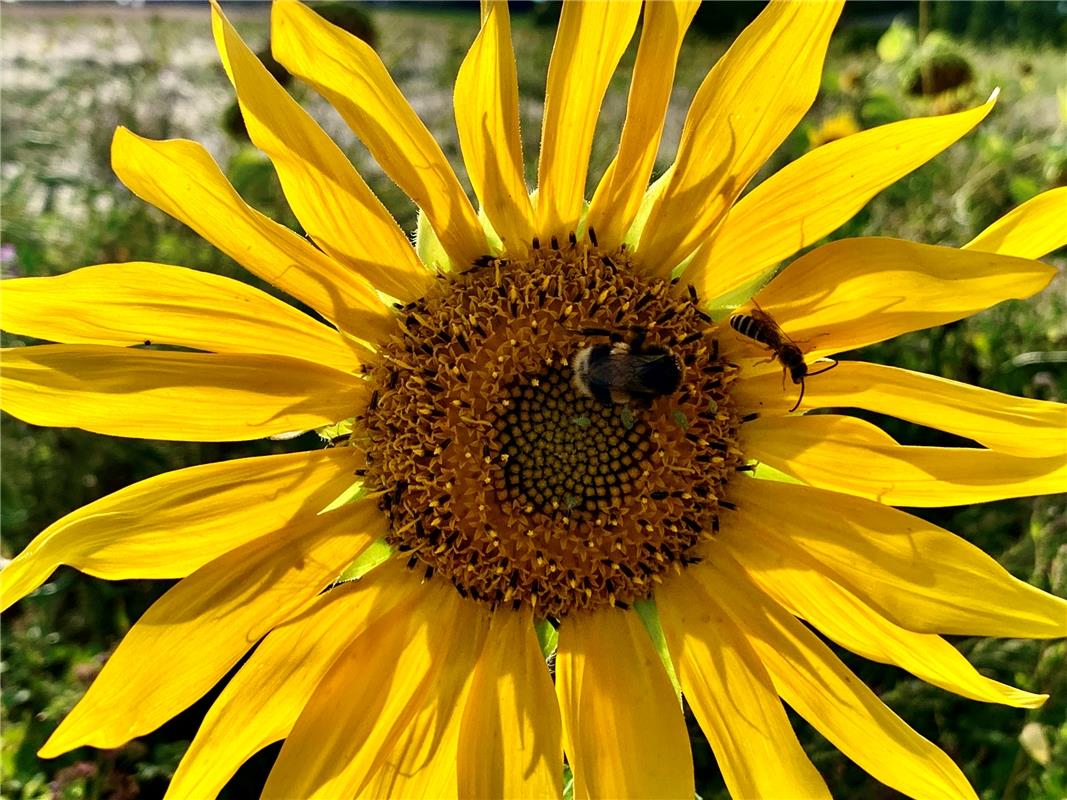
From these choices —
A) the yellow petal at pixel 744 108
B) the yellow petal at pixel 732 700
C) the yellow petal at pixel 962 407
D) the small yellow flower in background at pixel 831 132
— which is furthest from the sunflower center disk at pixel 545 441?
the small yellow flower in background at pixel 831 132

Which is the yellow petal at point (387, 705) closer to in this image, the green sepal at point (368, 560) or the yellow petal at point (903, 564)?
the green sepal at point (368, 560)

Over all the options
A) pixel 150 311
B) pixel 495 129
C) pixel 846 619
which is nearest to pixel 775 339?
pixel 846 619

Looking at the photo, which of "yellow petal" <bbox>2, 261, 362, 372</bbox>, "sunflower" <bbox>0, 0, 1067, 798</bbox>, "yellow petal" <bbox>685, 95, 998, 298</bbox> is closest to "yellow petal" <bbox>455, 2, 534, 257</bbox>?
"sunflower" <bbox>0, 0, 1067, 798</bbox>

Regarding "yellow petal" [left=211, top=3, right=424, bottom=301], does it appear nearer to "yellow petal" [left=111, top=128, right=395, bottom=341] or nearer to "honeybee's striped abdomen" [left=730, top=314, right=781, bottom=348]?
"yellow petal" [left=111, top=128, right=395, bottom=341]

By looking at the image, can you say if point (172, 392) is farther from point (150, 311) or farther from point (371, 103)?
point (371, 103)

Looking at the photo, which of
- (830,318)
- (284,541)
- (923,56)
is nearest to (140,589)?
(284,541)

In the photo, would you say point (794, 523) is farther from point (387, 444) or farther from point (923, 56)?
point (923, 56)
